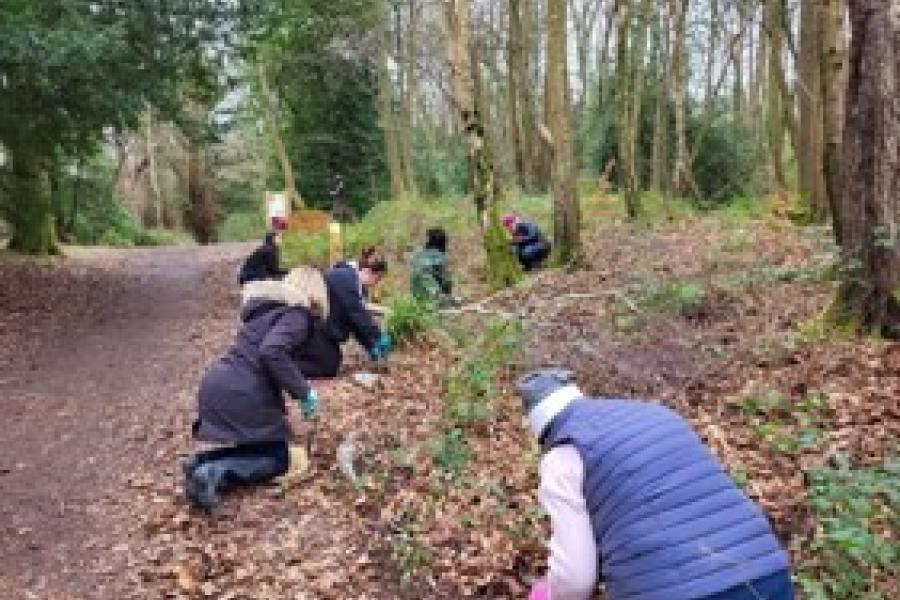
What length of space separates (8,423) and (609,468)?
8.12 metres

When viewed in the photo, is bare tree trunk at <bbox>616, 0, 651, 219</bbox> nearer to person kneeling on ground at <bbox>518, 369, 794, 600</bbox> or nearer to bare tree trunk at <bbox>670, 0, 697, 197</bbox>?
bare tree trunk at <bbox>670, 0, 697, 197</bbox>

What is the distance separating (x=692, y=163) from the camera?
25.7m

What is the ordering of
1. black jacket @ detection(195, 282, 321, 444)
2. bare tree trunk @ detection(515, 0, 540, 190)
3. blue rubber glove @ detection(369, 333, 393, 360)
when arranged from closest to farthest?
black jacket @ detection(195, 282, 321, 444), blue rubber glove @ detection(369, 333, 393, 360), bare tree trunk @ detection(515, 0, 540, 190)

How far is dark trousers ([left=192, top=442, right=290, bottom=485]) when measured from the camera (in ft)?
22.5

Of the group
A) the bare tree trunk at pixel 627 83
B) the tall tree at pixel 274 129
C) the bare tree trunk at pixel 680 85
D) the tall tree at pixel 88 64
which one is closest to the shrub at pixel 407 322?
the tall tree at pixel 88 64

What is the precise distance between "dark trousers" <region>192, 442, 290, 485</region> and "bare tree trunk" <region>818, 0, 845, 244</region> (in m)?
5.53

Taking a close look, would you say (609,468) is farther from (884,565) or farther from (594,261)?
(594,261)

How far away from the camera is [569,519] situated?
3156 mm

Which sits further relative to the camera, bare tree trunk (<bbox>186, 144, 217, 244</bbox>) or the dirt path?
bare tree trunk (<bbox>186, 144, 217, 244</bbox>)

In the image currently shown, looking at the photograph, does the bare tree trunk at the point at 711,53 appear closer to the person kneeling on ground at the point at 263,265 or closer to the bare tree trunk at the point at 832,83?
the bare tree trunk at the point at 832,83

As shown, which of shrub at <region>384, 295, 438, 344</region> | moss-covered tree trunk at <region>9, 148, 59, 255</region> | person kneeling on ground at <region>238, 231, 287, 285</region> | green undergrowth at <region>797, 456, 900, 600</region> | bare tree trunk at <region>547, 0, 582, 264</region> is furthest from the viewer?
moss-covered tree trunk at <region>9, 148, 59, 255</region>

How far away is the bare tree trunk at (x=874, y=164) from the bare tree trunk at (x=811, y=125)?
343 inches

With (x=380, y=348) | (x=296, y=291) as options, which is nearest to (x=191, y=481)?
(x=296, y=291)

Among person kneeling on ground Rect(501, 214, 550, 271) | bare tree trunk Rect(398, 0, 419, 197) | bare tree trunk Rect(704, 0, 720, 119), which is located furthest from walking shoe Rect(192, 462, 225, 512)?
bare tree trunk Rect(398, 0, 419, 197)
